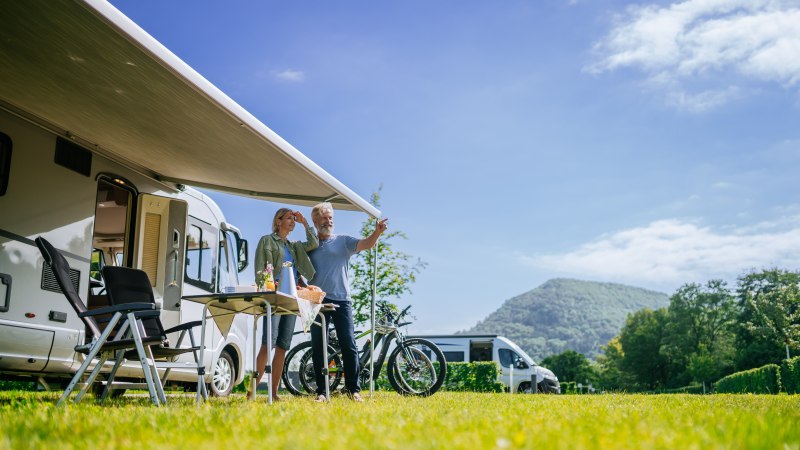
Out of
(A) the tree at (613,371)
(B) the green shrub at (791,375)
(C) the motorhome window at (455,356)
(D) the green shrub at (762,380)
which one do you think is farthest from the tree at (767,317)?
(B) the green shrub at (791,375)

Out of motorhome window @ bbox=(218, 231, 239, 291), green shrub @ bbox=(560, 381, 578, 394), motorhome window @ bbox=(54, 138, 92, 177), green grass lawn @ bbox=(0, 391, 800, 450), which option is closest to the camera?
green grass lawn @ bbox=(0, 391, 800, 450)

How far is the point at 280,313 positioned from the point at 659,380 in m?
53.7

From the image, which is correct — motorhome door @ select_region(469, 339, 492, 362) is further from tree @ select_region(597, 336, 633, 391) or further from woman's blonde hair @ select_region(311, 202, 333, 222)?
tree @ select_region(597, 336, 633, 391)

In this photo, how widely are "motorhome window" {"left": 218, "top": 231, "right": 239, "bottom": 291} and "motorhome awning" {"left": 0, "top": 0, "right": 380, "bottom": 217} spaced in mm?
1149

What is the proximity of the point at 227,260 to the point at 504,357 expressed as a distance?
16.1 metres

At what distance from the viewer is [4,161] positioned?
537 cm

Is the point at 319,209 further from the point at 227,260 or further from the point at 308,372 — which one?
the point at 227,260

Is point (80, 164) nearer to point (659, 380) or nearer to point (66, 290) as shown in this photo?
point (66, 290)

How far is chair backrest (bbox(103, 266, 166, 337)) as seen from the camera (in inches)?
228

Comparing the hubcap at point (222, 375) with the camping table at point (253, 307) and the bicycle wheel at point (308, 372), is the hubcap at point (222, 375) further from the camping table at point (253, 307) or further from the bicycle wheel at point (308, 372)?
the camping table at point (253, 307)

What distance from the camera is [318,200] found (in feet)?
23.6

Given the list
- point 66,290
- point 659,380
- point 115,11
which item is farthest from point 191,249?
point 659,380

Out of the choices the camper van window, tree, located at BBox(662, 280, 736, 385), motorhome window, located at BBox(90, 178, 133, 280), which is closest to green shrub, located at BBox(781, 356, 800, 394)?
the camper van window

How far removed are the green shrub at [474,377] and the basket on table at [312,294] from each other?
16.0 meters
